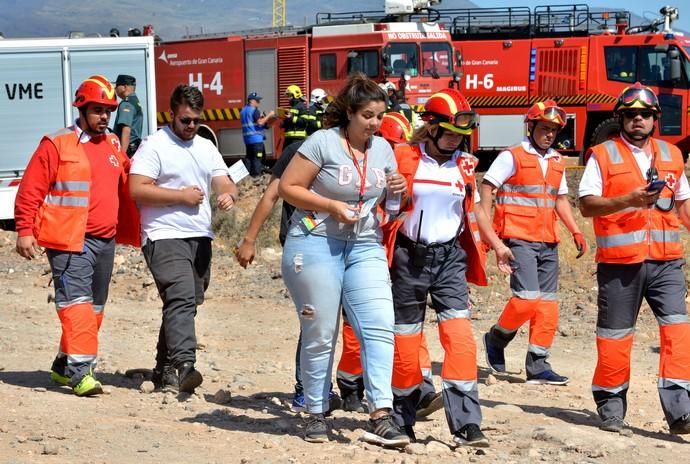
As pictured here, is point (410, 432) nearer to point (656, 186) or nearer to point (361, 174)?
point (361, 174)

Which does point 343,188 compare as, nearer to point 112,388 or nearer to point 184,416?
point 184,416

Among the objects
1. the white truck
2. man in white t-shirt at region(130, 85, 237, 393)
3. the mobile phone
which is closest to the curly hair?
man in white t-shirt at region(130, 85, 237, 393)

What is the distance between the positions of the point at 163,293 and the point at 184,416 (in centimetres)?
87

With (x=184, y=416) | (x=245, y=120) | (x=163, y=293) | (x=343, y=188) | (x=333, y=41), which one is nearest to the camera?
(x=343, y=188)

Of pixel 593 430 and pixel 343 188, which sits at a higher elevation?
pixel 343 188

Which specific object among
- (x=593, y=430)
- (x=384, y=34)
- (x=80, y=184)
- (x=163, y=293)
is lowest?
(x=593, y=430)

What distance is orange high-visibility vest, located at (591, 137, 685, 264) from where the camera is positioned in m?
7.57

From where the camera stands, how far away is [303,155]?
21.6ft

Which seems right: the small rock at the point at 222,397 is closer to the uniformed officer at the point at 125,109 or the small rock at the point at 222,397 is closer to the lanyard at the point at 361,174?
the lanyard at the point at 361,174

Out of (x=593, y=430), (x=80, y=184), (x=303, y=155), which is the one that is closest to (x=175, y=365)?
(x=80, y=184)

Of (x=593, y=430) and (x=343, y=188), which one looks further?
(x=593, y=430)

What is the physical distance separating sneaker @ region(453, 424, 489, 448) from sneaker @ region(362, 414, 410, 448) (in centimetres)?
31

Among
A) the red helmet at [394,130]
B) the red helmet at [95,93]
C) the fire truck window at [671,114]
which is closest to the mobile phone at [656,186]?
the red helmet at [394,130]

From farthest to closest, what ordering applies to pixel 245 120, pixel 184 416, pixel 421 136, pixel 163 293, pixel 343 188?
pixel 245 120
pixel 163 293
pixel 184 416
pixel 421 136
pixel 343 188
